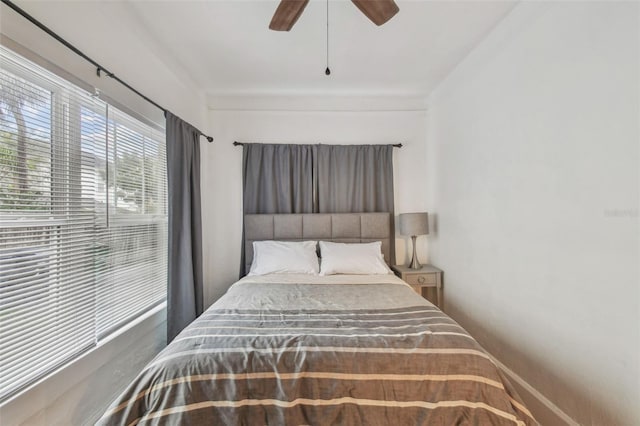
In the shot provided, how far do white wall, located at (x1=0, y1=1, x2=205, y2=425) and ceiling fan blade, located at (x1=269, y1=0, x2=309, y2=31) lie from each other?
3.54 feet

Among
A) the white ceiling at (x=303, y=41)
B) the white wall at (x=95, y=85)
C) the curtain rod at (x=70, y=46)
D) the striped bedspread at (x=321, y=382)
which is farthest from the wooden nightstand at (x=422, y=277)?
the curtain rod at (x=70, y=46)

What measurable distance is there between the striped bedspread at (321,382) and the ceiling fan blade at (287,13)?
173cm

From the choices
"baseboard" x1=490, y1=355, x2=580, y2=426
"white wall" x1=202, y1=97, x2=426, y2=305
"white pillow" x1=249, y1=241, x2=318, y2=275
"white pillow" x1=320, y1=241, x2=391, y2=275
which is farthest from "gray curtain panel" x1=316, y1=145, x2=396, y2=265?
"baseboard" x1=490, y1=355, x2=580, y2=426

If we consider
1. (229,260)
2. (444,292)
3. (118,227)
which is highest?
(118,227)

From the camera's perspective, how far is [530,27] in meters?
1.62

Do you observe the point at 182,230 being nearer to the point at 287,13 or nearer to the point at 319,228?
the point at 319,228

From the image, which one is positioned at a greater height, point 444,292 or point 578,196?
point 578,196

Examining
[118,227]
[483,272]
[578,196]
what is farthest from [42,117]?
[483,272]

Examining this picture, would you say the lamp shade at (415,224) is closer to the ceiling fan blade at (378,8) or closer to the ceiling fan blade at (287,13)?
→ the ceiling fan blade at (378,8)

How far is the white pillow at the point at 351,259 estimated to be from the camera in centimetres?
242

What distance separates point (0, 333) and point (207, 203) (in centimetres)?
197

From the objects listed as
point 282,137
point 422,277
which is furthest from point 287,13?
point 422,277

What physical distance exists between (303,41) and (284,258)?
1.91 meters

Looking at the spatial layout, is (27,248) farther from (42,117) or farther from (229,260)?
(229,260)
